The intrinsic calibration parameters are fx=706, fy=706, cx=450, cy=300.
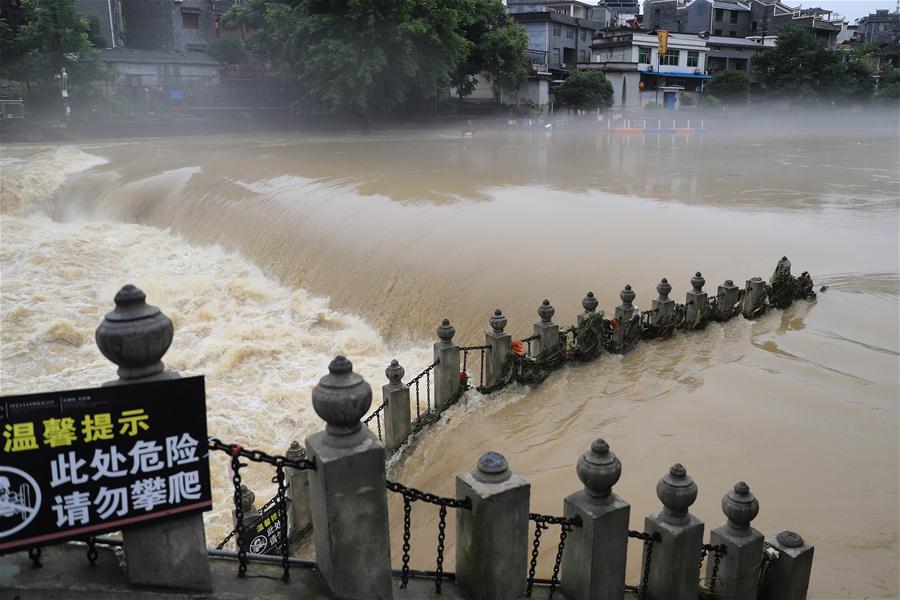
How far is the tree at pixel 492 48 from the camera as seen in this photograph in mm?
41969

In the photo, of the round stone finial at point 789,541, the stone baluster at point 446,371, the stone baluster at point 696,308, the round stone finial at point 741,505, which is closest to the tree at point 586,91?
the stone baluster at point 696,308

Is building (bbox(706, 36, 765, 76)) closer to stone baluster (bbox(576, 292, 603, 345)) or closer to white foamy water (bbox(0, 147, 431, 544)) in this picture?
white foamy water (bbox(0, 147, 431, 544))

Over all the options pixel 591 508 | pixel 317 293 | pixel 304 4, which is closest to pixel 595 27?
pixel 304 4

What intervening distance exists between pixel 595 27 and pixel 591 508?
2581 inches

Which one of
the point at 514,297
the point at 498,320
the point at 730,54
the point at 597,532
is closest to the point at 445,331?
the point at 498,320

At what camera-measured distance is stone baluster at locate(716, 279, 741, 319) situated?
31.9 feet

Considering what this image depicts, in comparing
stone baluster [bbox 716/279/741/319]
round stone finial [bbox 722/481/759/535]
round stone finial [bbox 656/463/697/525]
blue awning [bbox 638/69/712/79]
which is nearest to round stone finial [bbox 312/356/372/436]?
round stone finial [bbox 656/463/697/525]

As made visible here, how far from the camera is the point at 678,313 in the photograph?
9500 millimetres

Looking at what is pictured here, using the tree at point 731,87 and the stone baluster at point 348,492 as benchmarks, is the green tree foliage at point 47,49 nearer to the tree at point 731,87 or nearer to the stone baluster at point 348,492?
the stone baluster at point 348,492

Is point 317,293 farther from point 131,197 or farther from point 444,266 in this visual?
point 131,197

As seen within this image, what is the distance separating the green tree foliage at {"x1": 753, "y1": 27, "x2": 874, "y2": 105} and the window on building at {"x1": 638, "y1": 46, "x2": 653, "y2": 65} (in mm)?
10045

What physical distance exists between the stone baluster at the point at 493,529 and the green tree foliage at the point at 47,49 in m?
36.0

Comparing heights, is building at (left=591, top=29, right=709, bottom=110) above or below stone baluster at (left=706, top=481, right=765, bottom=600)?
above

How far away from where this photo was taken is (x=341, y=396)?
115 inches
